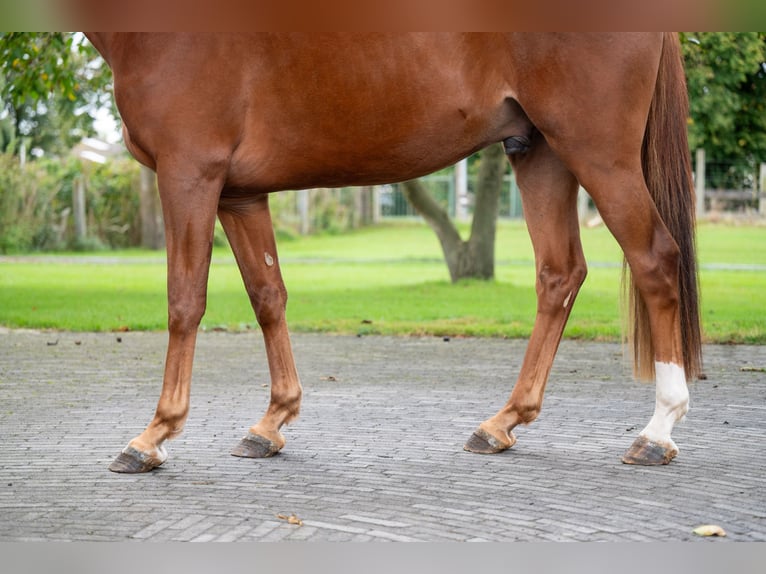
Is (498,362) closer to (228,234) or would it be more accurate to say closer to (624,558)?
(228,234)

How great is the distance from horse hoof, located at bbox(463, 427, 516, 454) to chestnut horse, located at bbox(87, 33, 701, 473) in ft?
2.19

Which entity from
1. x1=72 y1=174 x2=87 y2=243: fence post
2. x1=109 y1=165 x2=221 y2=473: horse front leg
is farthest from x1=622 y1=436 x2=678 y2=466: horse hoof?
x1=72 y1=174 x2=87 y2=243: fence post

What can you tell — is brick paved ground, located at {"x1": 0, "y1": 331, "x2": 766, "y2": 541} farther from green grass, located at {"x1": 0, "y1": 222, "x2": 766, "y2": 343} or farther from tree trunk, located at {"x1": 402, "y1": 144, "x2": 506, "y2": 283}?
tree trunk, located at {"x1": 402, "y1": 144, "x2": 506, "y2": 283}

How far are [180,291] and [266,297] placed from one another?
24.7 inches

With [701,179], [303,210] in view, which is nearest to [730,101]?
[701,179]

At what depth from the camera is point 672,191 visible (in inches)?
210

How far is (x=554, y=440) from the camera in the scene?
5.81 metres

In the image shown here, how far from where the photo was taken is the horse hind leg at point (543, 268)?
554 cm

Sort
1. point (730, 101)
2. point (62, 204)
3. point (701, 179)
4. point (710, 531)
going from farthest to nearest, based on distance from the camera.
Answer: point (701, 179) < point (730, 101) < point (62, 204) < point (710, 531)

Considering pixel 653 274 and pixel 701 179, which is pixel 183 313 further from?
pixel 701 179

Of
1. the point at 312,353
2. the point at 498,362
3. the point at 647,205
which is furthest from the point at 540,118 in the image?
the point at 312,353

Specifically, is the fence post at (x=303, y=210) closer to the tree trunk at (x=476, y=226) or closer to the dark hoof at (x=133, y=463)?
the tree trunk at (x=476, y=226)

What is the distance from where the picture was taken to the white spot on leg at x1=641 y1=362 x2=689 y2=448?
5.12 metres

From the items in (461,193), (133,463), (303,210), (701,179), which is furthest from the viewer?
(461,193)
